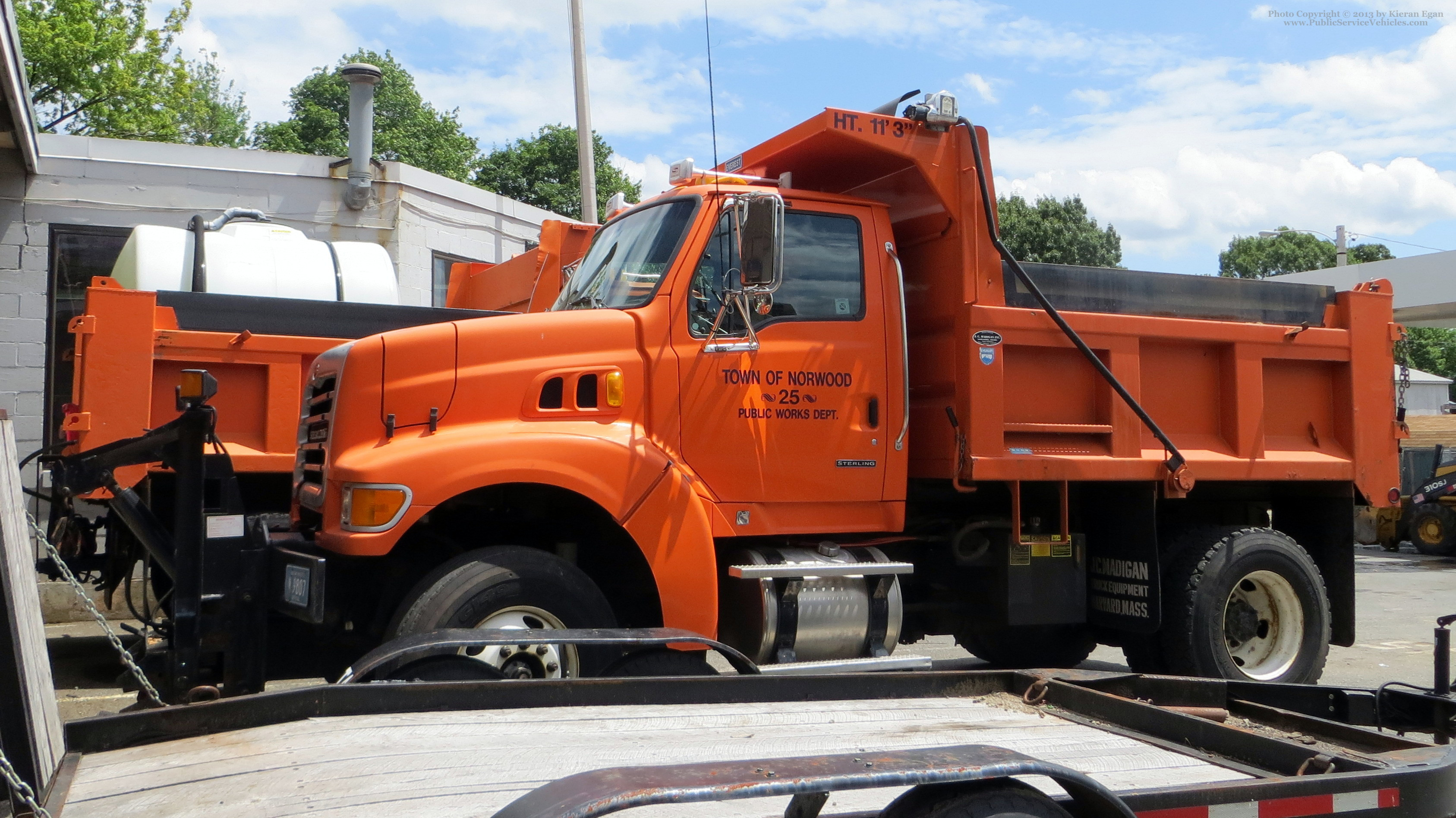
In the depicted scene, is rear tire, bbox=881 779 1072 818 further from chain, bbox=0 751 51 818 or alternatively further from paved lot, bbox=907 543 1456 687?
paved lot, bbox=907 543 1456 687

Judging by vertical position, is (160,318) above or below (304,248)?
below

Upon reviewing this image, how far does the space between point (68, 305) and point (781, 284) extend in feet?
29.2

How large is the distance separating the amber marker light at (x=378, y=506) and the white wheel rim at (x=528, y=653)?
0.56 metres

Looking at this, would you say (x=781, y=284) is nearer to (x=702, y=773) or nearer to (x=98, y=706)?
(x=702, y=773)

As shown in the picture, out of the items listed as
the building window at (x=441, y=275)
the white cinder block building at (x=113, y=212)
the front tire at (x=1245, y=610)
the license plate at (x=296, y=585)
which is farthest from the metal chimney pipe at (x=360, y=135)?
the front tire at (x=1245, y=610)

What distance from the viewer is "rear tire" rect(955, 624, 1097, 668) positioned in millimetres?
7566

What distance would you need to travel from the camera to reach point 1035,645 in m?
7.65

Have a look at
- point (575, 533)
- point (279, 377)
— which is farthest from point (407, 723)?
point (279, 377)

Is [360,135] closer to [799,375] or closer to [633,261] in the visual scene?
[633,261]

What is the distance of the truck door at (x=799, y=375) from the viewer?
5566 mm

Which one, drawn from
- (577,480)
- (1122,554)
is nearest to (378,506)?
(577,480)

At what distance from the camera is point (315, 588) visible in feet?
15.3

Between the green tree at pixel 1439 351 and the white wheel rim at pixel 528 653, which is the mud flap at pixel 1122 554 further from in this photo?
the green tree at pixel 1439 351

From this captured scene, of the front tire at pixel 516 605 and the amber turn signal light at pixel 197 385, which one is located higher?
the amber turn signal light at pixel 197 385
